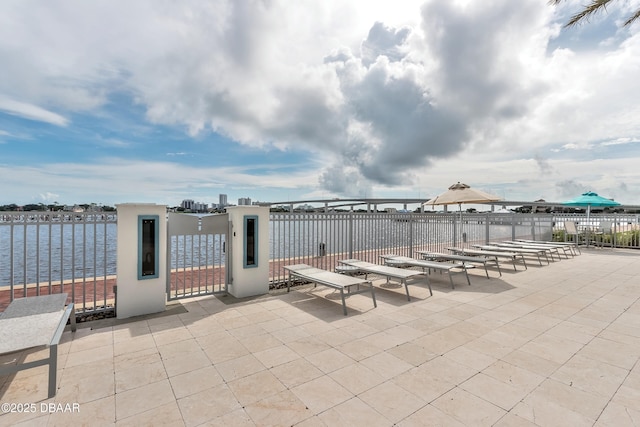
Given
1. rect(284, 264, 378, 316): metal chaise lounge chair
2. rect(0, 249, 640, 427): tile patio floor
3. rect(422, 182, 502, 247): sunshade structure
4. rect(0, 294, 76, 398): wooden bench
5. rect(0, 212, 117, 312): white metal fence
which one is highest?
rect(422, 182, 502, 247): sunshade structure

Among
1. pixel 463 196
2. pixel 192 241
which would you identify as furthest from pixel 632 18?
pixel 192 241

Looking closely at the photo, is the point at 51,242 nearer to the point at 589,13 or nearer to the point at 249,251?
the point at 249,251

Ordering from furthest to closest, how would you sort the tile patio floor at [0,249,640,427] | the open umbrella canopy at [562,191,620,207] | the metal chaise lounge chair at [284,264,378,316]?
the open umbrella canopy at [562,191,620,207] → the metal chaise lounge chair at [284,264,378,316] → the tile patio floor at [0,249,640,427]

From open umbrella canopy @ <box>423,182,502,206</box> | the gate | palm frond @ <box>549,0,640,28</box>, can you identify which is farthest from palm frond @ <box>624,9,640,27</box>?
the gate

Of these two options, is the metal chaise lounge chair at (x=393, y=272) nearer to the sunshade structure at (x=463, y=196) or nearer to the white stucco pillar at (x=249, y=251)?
the white stucco pillar at (x=249, y=251)

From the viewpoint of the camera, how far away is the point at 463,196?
8406 millimetres

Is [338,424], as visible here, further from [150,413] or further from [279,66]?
[279,66]

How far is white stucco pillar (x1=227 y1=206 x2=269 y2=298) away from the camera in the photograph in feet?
20.5

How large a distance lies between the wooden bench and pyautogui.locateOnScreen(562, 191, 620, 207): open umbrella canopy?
18.4 m

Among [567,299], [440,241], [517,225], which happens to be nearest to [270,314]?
[567,299]

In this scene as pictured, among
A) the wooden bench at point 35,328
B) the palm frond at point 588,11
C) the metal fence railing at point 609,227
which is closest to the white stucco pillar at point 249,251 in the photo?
the wooden bench at point 35,328

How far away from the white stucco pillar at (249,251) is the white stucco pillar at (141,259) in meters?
1.37

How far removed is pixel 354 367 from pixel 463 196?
6658 mm

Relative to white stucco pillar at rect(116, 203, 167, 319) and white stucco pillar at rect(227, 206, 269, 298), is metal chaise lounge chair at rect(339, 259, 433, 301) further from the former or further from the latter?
white stucco pillar at rect(116, 203, 167, 319)
